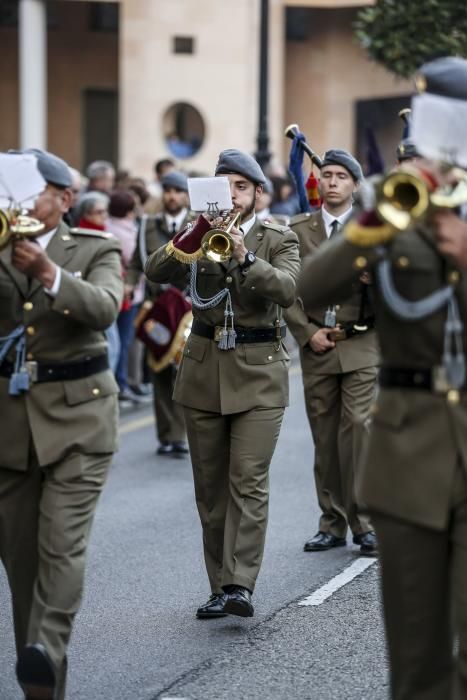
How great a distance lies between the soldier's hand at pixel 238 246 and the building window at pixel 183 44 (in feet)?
89.2

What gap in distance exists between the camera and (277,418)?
25.0ft

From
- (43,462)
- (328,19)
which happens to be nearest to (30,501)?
(43,462)

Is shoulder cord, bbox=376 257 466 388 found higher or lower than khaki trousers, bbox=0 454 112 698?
higher

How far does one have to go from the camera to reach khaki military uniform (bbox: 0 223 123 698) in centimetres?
566

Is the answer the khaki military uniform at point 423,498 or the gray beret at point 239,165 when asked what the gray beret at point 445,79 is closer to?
the khaki military uniform at point 423,498

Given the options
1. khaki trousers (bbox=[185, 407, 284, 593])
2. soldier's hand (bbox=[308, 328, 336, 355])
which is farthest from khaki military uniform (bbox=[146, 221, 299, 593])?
soldier's hand (bbox=[308, 328, 336, 355])

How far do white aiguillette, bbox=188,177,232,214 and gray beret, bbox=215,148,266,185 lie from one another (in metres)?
0.35

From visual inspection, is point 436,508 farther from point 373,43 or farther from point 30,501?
point 373,43

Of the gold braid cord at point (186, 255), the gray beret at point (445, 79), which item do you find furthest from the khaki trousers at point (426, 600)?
the gold braid cord at point (186, 255)

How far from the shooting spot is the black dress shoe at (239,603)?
7.20 meters

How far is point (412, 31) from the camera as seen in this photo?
2011 centimetres

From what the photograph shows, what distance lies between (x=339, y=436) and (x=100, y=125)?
30913mm

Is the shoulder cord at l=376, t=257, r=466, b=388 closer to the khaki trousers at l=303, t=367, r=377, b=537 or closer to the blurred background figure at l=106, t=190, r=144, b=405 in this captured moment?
the khaki trousers at l=303, t=367, r=377, b=537

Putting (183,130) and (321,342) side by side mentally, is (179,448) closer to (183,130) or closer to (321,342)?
(321,342)
